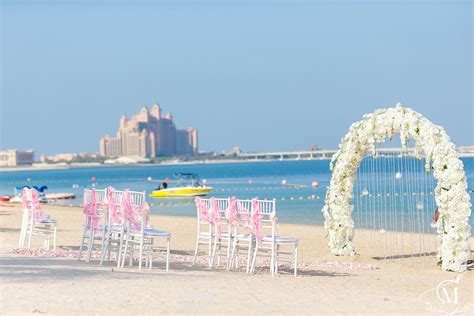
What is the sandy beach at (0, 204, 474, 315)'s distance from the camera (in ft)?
30.3

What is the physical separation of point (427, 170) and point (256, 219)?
3.06 metres

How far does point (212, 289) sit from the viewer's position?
10602 mm

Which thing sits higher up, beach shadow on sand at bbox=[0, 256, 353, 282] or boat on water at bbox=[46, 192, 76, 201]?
boat on water at bbox=[46, 192, 76, 201]

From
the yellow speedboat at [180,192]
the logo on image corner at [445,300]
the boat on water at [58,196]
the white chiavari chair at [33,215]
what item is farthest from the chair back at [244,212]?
the boat on water at [58,196]

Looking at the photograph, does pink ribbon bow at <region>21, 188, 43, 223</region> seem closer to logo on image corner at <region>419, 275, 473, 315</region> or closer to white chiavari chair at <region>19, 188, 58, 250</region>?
white chiavari chair at <region>19, 188, 58, 250</region>

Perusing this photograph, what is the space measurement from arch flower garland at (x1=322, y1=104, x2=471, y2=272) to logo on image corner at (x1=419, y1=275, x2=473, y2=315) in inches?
63.5

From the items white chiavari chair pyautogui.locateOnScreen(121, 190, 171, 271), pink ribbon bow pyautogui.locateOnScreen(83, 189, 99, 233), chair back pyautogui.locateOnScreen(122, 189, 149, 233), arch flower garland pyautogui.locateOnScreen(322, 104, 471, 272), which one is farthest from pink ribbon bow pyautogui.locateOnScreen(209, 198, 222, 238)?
arch flower garland pyautogui.locateOnScreen(322, 104, 471, 272)

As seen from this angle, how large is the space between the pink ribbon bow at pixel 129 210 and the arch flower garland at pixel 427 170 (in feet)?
14.1

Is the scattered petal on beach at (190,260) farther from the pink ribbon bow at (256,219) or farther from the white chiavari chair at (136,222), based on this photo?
the pink ribbon bow at (256,219)

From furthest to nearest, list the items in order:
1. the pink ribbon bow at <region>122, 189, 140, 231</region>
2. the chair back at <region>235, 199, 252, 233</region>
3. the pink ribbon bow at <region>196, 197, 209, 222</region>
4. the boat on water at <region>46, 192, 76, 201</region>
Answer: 1. the boat on water at <region>46, 192, 76, 201</region>
2. the pink ribbon bow at <region>196, 197, 209, 222</region>
3. the chair back at <region>235, 199, 252, 233</region>
4. the pink ribbon bow at <region>122, 189, 140, 231</region>

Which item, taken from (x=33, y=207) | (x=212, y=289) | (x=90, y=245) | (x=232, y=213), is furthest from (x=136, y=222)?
(x=33, y=207)

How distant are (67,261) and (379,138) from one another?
219 inches

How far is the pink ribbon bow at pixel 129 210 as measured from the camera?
502 inches

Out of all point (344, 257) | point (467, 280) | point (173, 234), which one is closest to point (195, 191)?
point (173, 234)
